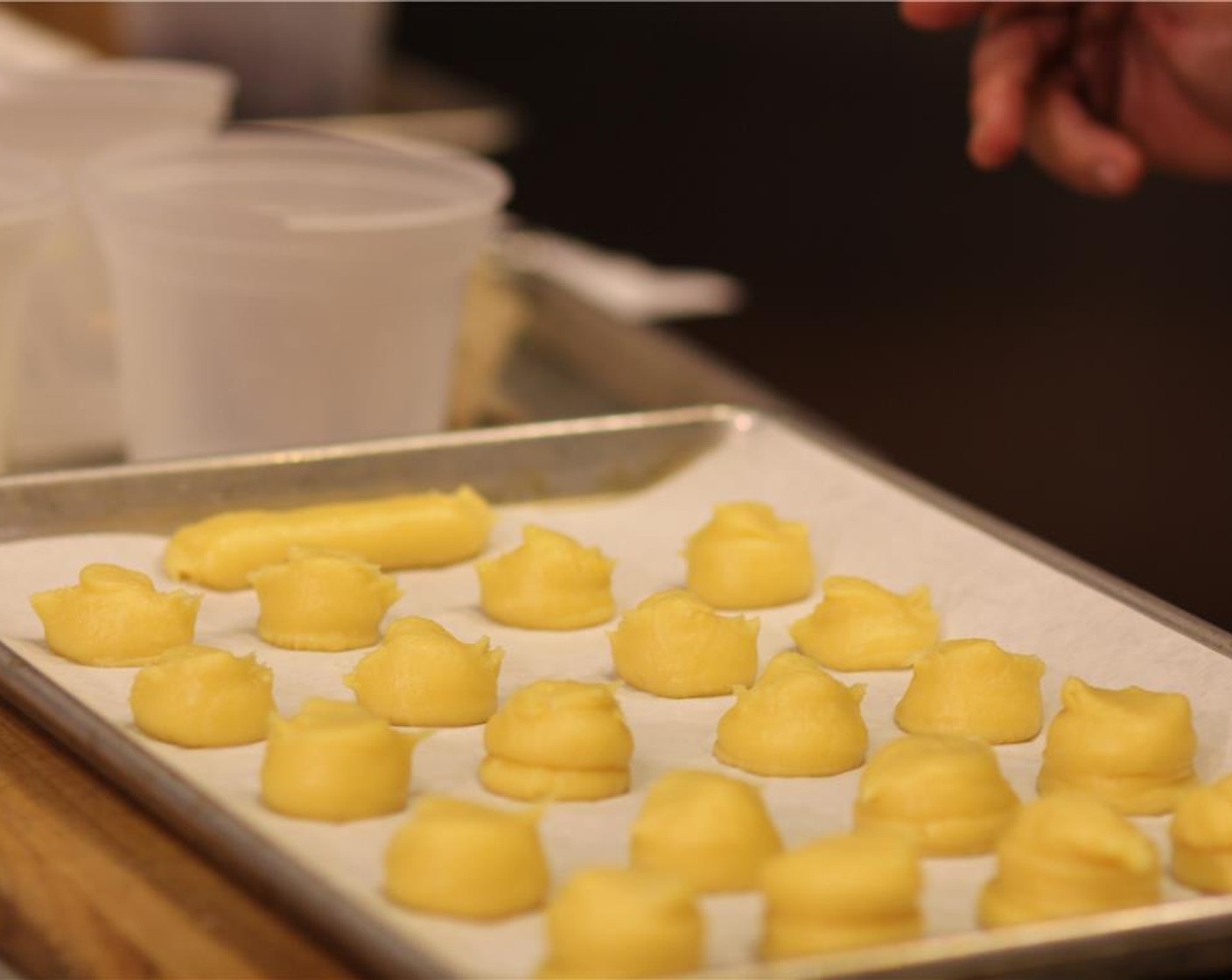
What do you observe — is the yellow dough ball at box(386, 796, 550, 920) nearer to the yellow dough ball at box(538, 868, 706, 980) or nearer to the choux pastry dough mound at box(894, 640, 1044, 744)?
the yellow dough ball at box(538, 868, 706, 980)

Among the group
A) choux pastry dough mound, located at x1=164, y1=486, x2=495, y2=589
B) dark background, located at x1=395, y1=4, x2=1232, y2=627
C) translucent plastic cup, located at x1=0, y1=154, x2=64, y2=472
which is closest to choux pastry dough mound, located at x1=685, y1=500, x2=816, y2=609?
choux pastry dough mound, located at x1=164, y1=486, x2=495, y2=589

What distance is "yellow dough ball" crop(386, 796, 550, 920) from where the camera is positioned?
980 mm

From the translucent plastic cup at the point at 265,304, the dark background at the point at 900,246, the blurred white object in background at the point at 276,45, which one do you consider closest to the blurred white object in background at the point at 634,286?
the blurred white object in background at the point at 276,45

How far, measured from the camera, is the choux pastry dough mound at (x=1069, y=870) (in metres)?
1.00

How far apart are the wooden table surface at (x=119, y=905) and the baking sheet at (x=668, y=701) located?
0.12 ft

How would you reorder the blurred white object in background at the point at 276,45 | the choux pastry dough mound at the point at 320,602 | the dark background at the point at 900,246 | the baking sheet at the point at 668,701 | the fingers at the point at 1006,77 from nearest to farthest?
Result: the baking sheet at the point at 668,701, the choux pastry dough mound at the point at 320,602, the fingers at the point at 1006,77, the blurred white object in background at the point at 276,45, the dark background at the point at 900,246

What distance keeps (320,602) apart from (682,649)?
9.1 inches

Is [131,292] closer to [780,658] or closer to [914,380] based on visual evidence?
[780,658]

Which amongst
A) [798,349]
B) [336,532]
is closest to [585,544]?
[336,532]

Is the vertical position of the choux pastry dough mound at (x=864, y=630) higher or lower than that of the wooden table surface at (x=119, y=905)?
higher

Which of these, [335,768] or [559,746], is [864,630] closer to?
[559,746]

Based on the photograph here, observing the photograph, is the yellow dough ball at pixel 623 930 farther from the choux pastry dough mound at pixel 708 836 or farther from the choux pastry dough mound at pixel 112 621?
the choux pastry dough mound at pixel 112 621

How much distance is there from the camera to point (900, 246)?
5.31 metres

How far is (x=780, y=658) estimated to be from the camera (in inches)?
50.3
